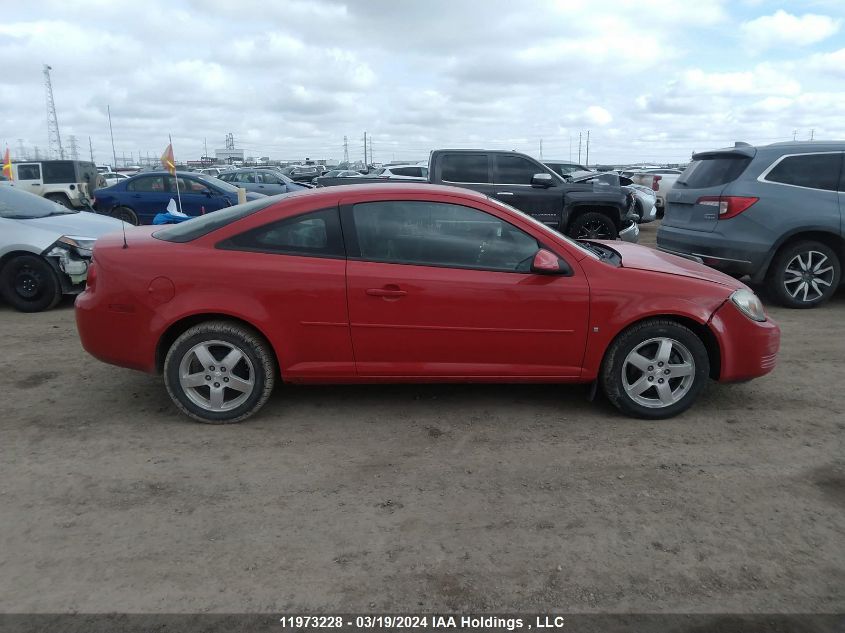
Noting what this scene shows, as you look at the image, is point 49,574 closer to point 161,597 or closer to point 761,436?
point 161,597

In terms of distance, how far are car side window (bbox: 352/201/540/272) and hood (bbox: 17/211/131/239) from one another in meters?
4.25

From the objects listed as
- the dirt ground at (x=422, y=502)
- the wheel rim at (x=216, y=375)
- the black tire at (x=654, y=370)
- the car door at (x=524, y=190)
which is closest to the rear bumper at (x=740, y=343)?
the black tire at (x=654, y=370)

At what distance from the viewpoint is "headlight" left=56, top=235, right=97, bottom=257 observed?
22.7ft

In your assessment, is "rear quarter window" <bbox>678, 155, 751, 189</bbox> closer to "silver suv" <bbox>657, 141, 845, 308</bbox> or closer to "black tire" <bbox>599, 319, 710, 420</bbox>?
"silver suv" <bbox>657, 141, 845, 308</bbox>

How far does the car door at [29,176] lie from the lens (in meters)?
19.4

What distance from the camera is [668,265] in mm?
4328

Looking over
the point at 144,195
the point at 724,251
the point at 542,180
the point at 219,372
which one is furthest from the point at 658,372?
the point at 144,195

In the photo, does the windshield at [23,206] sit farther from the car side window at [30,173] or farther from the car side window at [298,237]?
the car side window at [30,173]

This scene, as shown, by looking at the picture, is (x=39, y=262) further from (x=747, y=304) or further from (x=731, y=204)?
(x=731, y=204)

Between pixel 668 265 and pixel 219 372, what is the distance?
10.1 ft

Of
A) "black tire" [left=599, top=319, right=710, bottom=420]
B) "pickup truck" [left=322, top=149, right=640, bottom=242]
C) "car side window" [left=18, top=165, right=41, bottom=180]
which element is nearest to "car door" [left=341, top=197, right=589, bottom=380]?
"black tire" [left=599, top=319, right=710, bottom=420]

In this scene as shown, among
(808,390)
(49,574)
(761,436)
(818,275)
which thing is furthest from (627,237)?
(49,574)

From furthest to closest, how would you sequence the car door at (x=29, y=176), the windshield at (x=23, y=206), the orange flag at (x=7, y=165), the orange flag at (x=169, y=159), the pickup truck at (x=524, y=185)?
the car door at (x=29, y=176), the orange flag at (x=7, y=165), the orange flag at (x=169, y=159), the pickup truck at (x=524, y=185), the windshield at (x=23, y=206)

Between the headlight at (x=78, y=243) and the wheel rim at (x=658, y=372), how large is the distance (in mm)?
5902
